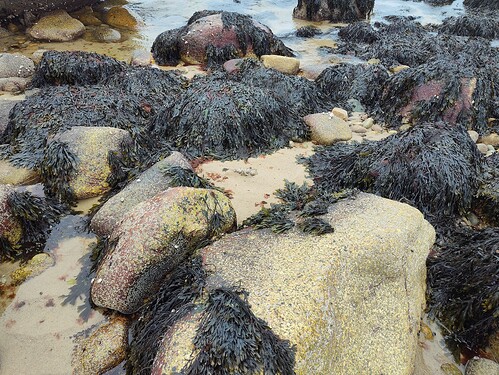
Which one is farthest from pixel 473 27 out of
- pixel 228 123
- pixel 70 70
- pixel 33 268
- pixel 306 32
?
pixel 33 268

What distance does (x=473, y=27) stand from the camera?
395 inches

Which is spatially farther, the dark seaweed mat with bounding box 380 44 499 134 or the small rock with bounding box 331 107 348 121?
the small rock with bounding box 331 107 348 121

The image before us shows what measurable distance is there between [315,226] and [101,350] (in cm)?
164

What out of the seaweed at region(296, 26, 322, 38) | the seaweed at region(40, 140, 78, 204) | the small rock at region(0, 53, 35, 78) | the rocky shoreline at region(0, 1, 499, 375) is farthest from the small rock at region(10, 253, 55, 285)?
the seaweed at region(296, 26, 322, 38)

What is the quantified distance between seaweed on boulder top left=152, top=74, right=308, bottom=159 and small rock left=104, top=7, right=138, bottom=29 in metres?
5.84

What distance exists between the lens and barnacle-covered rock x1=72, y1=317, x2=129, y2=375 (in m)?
2.54

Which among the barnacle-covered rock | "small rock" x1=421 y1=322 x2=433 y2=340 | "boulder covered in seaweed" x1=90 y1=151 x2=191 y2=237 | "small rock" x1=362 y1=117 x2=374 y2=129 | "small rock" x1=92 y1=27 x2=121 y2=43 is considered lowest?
"small rock" x1=92 y1=27 x2=121 y2=43

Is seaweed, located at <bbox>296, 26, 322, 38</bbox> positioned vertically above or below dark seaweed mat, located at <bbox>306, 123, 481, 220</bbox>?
below

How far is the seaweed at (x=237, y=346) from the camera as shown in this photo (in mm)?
2135

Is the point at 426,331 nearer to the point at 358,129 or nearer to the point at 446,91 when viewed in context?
the point at 358,129

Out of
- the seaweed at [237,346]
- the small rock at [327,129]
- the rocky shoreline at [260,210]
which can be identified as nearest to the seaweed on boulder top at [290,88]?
the rocky shoreline at [260,210]

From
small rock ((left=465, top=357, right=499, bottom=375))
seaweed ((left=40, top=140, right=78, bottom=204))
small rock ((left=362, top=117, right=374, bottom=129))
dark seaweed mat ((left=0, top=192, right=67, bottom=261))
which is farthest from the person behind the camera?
small rock ((left=362, top=117, right=374, bottom=129))

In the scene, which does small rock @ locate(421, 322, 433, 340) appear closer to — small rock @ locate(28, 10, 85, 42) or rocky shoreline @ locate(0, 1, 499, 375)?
rocky shoreline @ locate(0, 1, 499, 375)

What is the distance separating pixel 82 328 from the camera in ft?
9.17
